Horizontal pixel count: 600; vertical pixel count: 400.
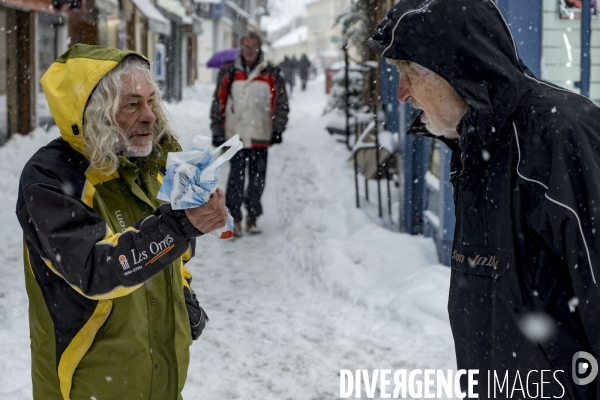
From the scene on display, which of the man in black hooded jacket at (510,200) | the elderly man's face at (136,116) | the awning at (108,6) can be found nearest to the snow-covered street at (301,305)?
the elderly man's face at (136,116)

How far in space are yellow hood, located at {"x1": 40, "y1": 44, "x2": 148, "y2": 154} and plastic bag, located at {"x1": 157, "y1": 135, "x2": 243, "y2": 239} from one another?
1.25ft

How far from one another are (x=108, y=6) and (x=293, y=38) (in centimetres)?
9012

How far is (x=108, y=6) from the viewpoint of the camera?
49.7 feet

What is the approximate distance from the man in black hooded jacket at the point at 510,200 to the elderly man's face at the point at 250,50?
19.5 feet

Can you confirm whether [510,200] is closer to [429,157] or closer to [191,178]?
[191,178]

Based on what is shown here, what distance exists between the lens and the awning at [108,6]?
1409 centimetres

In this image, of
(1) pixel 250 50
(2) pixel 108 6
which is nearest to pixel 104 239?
(1) pixel 250 50

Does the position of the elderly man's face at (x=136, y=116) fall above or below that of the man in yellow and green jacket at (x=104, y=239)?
above

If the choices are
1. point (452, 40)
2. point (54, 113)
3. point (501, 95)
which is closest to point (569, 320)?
point (501, 95)

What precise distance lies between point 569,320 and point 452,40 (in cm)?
76

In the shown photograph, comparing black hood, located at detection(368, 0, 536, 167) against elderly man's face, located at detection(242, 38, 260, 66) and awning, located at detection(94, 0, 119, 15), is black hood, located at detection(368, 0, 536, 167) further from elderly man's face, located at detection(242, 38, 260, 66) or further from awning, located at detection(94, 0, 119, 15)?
awning, located at detection(94, 0, 119, 15)

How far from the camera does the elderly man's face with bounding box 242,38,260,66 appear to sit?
308 inches

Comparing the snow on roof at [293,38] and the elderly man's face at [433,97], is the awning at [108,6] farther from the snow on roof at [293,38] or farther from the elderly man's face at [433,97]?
the snow on roof at [293,38]

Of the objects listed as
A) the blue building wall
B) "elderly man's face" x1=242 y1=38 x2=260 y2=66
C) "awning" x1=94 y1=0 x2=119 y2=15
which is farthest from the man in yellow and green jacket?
"awning" x1=94 y1=0 x2=119 y2=15
